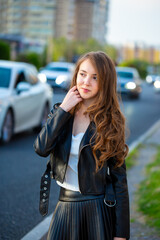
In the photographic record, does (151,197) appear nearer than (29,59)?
Yes

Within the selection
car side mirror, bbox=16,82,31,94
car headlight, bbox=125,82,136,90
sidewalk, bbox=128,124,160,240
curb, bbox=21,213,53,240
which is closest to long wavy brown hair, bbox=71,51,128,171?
sidewalk, bbox=128,124,160,240

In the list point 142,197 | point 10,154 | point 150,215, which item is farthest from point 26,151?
point 150,215

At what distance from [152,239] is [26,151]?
4.99 metres

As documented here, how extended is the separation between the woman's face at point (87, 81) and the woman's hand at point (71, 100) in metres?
0.03

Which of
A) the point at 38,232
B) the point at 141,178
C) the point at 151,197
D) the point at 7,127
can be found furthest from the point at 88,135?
the point at 7,127

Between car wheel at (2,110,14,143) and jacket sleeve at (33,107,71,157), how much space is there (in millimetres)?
6596

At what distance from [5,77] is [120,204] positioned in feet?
24.7

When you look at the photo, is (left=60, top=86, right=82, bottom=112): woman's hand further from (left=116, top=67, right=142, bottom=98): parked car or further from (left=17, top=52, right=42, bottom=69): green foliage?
(left=17, top=52, right=42, bottom=69): green foliage

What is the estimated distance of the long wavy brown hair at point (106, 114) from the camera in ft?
8.52

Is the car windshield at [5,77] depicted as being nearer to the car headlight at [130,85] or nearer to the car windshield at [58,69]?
the car headlight at [130,85]

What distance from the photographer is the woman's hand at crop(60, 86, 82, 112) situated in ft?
8.56

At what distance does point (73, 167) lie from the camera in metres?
2.62

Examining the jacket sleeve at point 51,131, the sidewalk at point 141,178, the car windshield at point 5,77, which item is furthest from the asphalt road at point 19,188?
the car windshield at point 5,77

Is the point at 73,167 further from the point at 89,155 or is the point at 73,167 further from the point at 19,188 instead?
the point at 19,188
